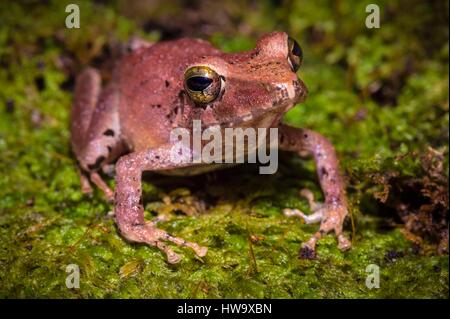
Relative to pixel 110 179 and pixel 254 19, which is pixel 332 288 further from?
pixel 254 19

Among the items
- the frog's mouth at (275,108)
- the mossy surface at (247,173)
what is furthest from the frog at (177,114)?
the mossy surface at (247,173)

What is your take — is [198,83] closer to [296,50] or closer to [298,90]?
[298,90]

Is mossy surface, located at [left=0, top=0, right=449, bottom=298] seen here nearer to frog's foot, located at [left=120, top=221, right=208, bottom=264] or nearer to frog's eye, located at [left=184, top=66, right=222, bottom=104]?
frog's foot, located at [left=120, top=221, right=208, bottom=264]

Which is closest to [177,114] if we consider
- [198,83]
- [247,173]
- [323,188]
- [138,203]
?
[198,83]

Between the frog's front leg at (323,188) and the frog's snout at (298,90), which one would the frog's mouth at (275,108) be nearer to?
the frog's snout at (298,90)

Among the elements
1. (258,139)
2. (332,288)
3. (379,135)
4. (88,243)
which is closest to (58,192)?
(88,243)

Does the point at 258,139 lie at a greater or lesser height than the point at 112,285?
greater

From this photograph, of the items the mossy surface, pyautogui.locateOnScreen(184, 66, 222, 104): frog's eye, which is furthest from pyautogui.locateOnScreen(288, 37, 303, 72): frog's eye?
the mossy surface
